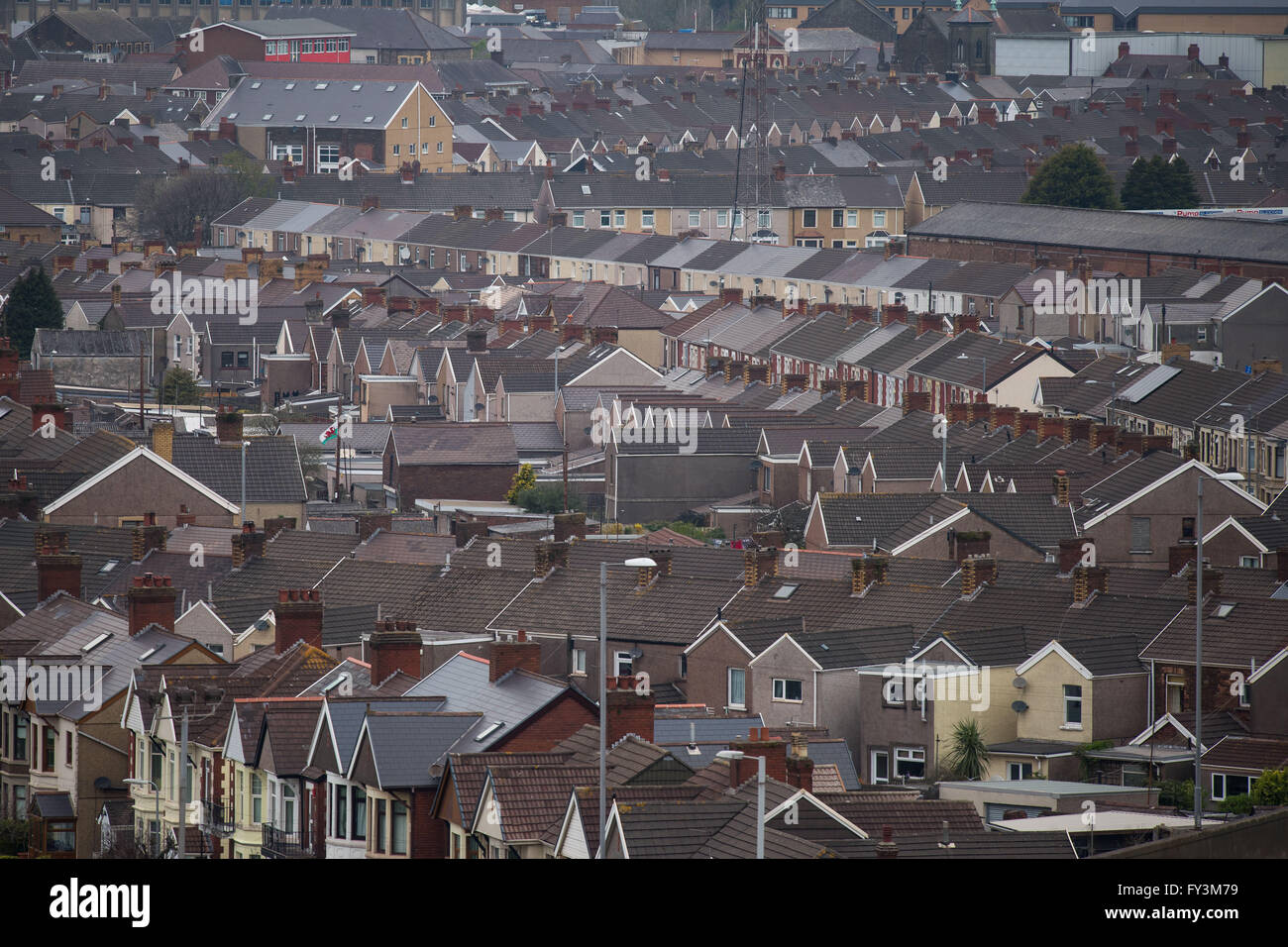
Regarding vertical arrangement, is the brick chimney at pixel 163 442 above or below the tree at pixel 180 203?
below

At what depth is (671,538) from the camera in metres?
57.2

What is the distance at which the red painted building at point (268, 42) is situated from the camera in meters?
187

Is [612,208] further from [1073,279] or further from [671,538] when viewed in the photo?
[671,538]

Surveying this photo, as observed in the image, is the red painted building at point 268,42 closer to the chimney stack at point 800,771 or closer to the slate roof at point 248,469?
the slate roof at point 248,469

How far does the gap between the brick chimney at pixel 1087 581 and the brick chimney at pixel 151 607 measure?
14.7m

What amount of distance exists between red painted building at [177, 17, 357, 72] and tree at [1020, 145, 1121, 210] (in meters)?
70.0

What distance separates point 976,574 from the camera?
43.4 metres

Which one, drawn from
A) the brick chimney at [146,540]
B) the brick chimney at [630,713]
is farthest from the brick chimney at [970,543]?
the brick chimney at [630,713]

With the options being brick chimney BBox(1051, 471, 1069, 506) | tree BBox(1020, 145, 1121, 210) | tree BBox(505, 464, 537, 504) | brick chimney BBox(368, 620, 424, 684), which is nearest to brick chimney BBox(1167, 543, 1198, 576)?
brick chimney BBox(1051, 471, 1069, 506)

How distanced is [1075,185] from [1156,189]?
4196 mm

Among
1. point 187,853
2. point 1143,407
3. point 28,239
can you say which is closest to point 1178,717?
point 187,853

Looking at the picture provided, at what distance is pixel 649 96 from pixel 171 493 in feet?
472

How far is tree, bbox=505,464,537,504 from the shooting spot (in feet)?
240

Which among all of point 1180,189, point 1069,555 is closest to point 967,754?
point 1069,555
